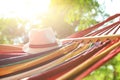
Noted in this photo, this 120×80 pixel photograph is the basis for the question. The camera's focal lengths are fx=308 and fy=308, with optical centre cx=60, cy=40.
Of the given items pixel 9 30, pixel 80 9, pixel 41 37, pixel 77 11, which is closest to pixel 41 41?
pixel 41 37

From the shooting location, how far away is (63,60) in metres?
1.52

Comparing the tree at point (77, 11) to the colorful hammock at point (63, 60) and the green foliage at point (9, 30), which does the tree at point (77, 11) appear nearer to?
the green foliage at point (9, 30)

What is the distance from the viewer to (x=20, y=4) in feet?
21.6

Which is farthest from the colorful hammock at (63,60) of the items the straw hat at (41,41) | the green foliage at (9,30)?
the green foliage at (9,30)

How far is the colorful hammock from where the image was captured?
113 centimetres

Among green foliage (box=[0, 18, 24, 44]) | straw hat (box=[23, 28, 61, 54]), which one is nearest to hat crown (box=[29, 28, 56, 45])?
straw hat (box=[23, 28, 61, 54])

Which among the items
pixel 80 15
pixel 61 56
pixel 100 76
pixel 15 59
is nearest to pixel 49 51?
pixel 61 56

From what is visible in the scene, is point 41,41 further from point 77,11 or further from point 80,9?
point 77,11

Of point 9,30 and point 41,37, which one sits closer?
point 41,37

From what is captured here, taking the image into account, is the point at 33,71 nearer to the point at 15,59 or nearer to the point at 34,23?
the point at 15,59

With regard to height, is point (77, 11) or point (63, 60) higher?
point (77, 11)

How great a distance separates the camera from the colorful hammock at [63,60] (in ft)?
3.69

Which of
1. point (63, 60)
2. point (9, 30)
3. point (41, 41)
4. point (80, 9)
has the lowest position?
point (63, 60)

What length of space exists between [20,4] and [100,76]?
3.20m
